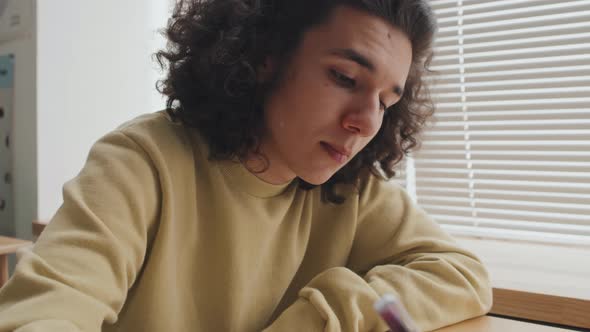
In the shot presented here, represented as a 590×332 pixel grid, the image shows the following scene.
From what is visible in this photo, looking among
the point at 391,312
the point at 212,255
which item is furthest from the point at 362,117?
the point at 391,312

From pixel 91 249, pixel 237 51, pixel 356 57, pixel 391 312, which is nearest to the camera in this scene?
pixel 391 312

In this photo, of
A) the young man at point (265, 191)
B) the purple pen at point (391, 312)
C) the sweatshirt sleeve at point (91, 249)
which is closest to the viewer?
the purple pen at point (391, 312)

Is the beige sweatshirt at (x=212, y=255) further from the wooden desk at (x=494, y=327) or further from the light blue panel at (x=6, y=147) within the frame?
the light blue panel at (x=6, y=147)

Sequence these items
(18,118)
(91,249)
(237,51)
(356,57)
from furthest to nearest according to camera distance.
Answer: (18,118)
(237,51)
(356,57)
(91,249)

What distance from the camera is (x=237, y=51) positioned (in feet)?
3.03

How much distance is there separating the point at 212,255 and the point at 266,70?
1.04 feet

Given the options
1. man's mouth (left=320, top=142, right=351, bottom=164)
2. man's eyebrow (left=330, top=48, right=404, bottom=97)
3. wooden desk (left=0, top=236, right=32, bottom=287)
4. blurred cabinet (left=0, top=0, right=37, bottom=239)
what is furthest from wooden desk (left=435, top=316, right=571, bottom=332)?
blurred cabinet (left=0, top=0, right=37, bottom=239)

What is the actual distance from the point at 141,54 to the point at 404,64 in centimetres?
149

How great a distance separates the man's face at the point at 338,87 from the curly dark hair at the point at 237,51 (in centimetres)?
3

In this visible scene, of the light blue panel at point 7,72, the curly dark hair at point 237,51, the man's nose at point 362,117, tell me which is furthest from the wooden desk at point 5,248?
the man's nose at point 362,117

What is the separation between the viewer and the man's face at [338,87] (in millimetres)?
825

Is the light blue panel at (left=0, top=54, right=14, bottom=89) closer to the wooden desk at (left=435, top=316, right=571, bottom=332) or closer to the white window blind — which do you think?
the white window blind

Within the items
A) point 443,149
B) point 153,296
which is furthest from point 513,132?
point 153,296

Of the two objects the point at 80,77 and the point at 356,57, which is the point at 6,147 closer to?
the point at 80,77
